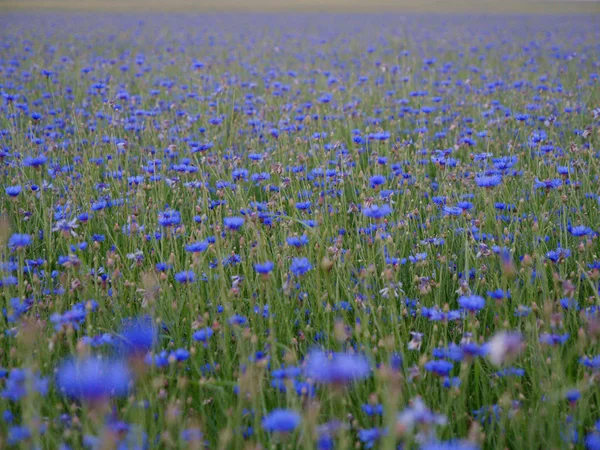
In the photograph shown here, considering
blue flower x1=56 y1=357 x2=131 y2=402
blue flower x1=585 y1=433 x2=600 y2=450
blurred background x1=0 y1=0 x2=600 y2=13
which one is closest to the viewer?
blue flower x1=56 y1=357 x2=131 y2=402

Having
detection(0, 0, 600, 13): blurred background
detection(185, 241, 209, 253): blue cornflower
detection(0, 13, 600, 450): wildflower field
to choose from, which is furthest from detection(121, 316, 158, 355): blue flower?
detection(0, 0, 600, 13): blurred background

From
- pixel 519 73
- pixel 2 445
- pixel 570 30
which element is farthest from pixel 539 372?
pixel 570 30

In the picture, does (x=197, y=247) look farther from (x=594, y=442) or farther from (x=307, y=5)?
(x=307, y=5)

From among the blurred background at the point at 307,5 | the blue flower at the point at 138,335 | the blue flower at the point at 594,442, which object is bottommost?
the blue flower at the point at 594,442

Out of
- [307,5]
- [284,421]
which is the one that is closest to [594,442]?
[284,421]

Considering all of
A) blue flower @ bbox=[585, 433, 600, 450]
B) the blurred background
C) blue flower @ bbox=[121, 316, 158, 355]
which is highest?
the blurred background

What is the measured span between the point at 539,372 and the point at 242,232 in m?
1.68

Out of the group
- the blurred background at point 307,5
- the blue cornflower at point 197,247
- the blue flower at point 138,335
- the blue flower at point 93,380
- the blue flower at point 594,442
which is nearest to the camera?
the blue flower at point 93,380

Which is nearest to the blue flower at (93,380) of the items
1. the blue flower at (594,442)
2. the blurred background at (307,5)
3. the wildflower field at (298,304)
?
the wildflower field at (298,304)

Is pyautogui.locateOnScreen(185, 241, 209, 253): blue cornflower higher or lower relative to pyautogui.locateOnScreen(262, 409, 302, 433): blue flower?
higher

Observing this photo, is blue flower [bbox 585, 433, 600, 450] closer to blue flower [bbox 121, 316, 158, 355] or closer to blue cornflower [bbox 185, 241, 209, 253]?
blue flower [bbox 121, 316, 158, 355]

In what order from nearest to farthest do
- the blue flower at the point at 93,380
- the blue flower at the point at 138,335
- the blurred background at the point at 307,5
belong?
the blue flower at the point at 93,380
the blue flower at the point at 138,335
the blurred background at the point at 307,5

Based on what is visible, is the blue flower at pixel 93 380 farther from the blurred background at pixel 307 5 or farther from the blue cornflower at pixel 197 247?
the blurred background at pixel 307 5

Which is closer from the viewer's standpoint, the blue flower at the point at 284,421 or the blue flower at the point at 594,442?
the blue flower at the point at 284,421
